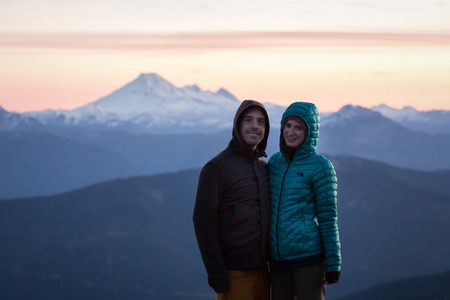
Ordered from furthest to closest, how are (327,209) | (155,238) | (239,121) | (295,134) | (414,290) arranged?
(155,238), (414,290), (239,121), (295,134), (327,209)

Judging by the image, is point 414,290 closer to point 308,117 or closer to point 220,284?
point 220,284

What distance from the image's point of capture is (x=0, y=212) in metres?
113

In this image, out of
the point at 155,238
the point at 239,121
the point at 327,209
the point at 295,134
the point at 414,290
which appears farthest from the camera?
the point at 155,238

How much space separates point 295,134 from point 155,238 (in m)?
102

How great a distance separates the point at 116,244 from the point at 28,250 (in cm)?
1448

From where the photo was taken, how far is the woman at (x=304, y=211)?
5336mm

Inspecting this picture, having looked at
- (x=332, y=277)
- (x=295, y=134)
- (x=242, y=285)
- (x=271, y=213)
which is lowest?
(x=242, y=285)

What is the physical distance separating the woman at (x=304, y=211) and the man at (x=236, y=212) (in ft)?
0.47

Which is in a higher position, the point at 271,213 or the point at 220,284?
the point at 271,213

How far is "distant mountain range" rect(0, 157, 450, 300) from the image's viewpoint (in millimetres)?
87250

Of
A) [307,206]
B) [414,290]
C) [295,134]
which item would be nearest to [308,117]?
[295,134]

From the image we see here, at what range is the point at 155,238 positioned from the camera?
347ft

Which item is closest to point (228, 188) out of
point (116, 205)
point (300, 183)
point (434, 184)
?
point (300, 183)

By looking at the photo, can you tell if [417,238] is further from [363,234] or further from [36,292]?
[36,292]
